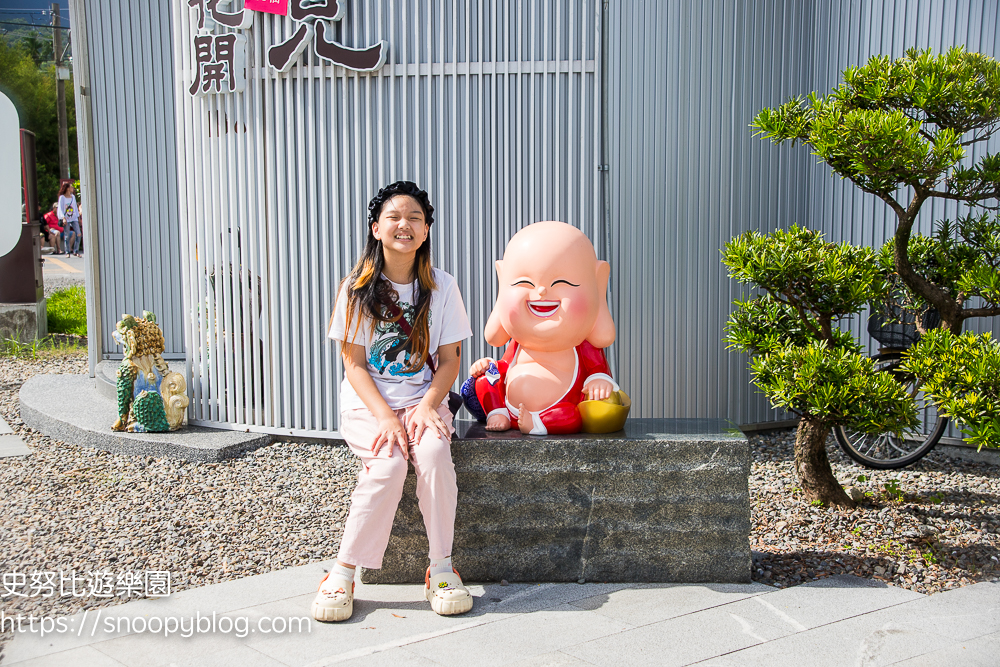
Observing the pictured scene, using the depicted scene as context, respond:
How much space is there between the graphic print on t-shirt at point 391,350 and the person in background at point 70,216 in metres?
22.4

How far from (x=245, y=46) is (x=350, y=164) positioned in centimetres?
101

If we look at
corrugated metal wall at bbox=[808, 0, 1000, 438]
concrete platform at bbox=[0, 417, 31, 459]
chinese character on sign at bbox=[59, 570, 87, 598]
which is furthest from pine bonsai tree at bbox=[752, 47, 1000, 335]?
concrete platform at bbox=[0, 417, 31, 459]

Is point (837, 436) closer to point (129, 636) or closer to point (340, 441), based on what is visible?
point (340, 441)

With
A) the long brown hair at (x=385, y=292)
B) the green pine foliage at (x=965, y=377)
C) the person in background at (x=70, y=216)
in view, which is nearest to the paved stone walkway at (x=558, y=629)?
the green pine foliage at (x=965, y=377)

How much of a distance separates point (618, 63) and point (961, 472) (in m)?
3.32

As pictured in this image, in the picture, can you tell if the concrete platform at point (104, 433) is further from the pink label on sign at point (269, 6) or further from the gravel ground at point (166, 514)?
the pink label on sign at point (269, 6)

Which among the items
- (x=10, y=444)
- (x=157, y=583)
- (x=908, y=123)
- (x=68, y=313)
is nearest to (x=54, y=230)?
(x=68, y=313)

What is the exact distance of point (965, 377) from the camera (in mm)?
3557

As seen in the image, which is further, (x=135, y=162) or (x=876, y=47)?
(x=135, y=162)

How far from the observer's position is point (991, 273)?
3.96 metres

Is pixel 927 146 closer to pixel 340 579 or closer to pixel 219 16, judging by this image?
pixel 340 579

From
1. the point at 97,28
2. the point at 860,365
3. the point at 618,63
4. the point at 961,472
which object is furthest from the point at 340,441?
the point at 97,28

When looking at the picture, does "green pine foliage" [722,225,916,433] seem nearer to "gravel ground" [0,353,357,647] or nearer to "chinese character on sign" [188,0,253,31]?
"gravel ground" [0,353,357,647]

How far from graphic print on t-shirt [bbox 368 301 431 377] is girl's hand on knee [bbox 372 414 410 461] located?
302 mm
